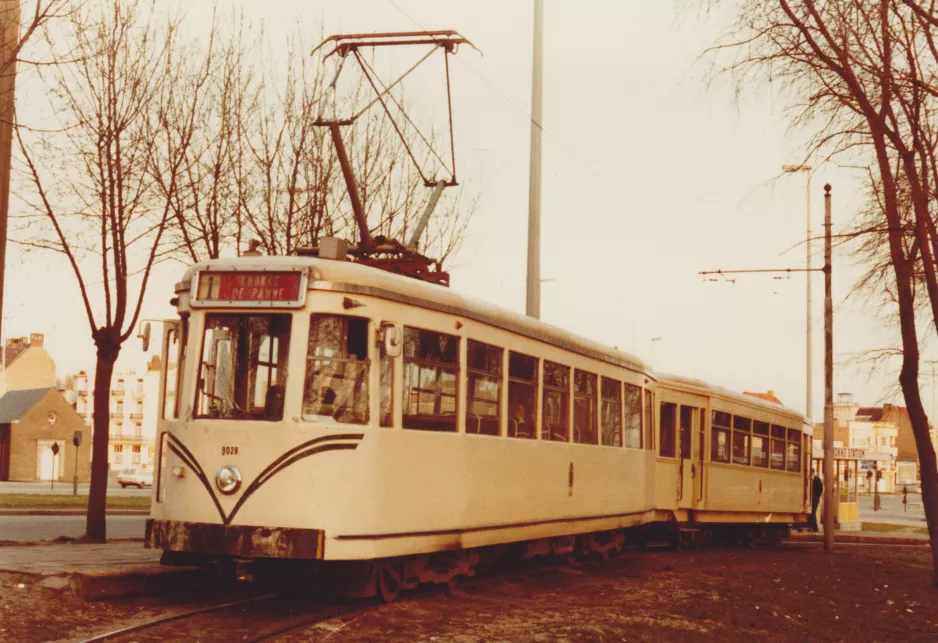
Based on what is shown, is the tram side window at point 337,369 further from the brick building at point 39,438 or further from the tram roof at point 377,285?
the brick building at point 39,438

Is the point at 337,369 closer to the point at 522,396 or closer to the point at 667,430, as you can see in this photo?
the point at 522,396

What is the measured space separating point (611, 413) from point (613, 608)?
5115 millimetres

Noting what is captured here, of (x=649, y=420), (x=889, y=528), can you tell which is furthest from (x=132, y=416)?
(x=649, y=420)

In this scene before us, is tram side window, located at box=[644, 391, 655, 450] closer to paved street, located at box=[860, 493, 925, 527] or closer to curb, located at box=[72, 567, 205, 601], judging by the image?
curb, located at box=[72, 567, 205, 601]

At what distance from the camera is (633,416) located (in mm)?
18406

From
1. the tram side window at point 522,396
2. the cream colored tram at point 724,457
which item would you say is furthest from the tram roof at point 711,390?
the tram side window at point 522,396

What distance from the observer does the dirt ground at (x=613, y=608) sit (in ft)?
33.3

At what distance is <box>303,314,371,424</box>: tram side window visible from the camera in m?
10.9

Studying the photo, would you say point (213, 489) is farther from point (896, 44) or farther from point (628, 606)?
point (896, 44)

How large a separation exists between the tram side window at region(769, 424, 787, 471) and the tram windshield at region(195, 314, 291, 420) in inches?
678

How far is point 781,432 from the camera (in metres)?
27.0

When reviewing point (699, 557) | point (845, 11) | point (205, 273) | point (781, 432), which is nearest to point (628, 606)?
point (205, 273)

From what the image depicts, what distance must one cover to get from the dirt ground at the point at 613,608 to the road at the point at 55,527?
9018 millimetres

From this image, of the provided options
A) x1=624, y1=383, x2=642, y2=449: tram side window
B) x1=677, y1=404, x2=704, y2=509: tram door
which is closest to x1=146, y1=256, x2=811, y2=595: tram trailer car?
x1=624, y1=383, x2=642, y2=449: tram side window
